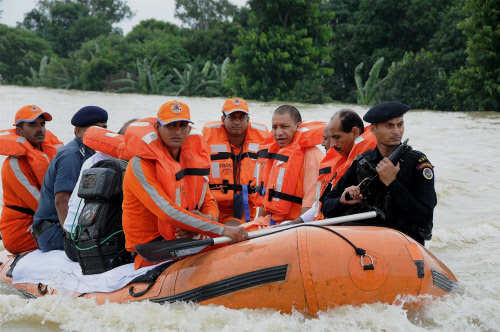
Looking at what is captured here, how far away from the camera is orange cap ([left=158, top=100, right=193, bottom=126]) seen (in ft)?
9.56

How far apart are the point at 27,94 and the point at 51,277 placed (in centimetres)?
1899

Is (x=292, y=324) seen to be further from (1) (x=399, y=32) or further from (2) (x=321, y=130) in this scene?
(1) (x=399, y=32)

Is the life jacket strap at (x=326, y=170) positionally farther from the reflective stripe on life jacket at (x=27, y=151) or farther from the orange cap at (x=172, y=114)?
the reflective stripe on life jacket at (x=27, y=151)

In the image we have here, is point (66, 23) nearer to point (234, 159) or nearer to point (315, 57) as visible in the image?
point (315, 57)

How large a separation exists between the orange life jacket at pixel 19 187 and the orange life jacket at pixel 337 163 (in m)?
2.16

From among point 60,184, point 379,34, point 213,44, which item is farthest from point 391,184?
point 213,44

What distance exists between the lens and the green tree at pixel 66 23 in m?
34.9

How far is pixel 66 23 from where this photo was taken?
119ft

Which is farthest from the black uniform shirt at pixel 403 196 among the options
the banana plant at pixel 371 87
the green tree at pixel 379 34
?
the green tree at pixel 379 34

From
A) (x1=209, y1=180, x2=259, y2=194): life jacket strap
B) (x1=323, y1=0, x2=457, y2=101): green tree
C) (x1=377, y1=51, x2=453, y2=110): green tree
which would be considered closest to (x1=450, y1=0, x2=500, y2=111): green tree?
(x1=377, y1=51, x2=453, y2=110): green tree

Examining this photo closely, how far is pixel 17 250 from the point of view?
4.14 m

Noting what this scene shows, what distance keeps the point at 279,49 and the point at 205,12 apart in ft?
51.9

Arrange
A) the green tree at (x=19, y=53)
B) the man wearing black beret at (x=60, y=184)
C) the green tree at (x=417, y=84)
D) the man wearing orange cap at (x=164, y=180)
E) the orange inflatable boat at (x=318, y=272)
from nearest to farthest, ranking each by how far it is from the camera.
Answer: the orange inflatable boat at (x=318, y=272) → the man wearing orange cap at (x=164, y=180) → the man wearing black beret at (x=60, y=184) → the green tree at (x=417, y=84) → the green tree at (x=19, y=53)

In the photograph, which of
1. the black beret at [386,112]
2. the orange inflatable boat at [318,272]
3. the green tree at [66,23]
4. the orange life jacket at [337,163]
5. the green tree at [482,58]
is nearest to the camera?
the orange inflatable boat at [318,272]
